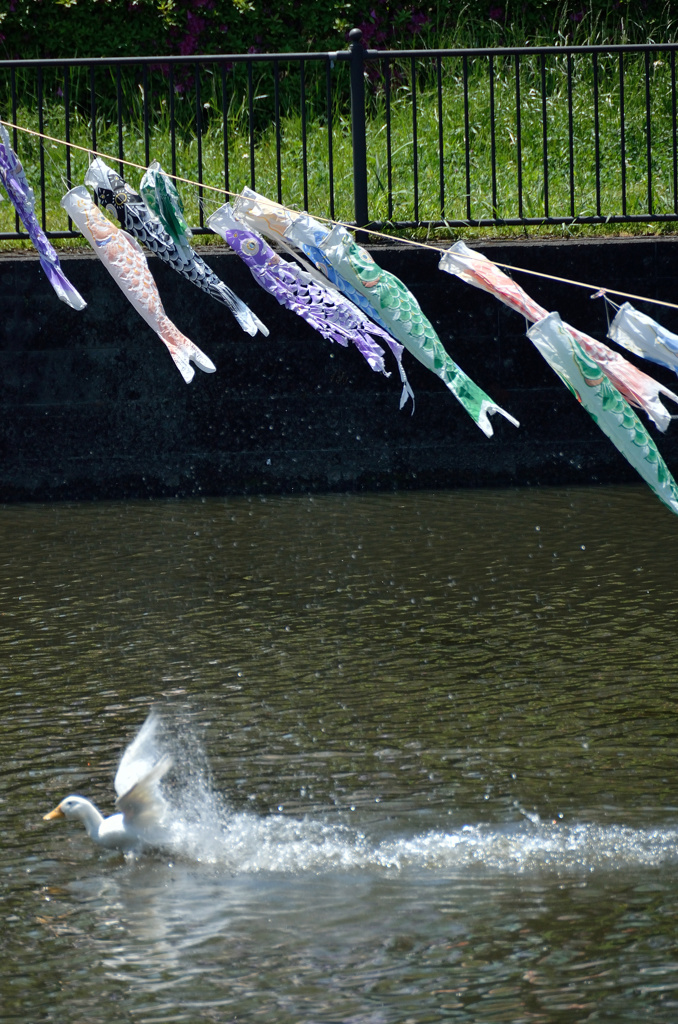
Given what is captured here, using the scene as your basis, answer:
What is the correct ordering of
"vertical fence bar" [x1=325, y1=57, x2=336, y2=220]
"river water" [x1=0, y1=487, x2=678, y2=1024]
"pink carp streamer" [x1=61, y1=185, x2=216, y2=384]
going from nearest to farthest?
"river water" [x1=0, y1=487, x2=678, y2=1024] < "pink carp streamer" [x1=61, y1=185, x2=216, y2=384] < "vertical fence bar" [x1=325, y1=57, x2=336, y2=220]

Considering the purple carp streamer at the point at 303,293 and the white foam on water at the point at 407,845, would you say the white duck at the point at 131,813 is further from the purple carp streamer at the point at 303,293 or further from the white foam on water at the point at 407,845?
the purple carp streamer at the point at 303,293

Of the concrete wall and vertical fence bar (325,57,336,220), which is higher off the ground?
vertical fence bar (325,57,336,220)

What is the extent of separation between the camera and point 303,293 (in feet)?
20.0

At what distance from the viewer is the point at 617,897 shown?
4.39 m

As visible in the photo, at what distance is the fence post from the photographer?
10.6m

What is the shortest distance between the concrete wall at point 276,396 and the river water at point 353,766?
40.7 inches

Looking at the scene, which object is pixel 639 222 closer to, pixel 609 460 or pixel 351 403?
pixel 609 460

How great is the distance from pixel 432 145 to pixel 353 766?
7.88 meters

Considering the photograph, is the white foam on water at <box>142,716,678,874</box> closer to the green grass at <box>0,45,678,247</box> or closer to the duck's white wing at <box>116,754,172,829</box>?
the duck's white wing at <box>116,754,172,829</box>

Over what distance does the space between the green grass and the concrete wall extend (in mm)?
824

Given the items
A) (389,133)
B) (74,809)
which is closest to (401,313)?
(74,809)

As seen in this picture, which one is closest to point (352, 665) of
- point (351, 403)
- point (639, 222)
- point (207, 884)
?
point (207, 884)

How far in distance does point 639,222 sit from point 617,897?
285 inches

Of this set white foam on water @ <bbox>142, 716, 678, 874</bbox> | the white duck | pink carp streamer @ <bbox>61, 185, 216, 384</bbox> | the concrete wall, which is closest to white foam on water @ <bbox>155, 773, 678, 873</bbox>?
white foam on water @ <bbox>142, 716, 678, 874</bbox>
